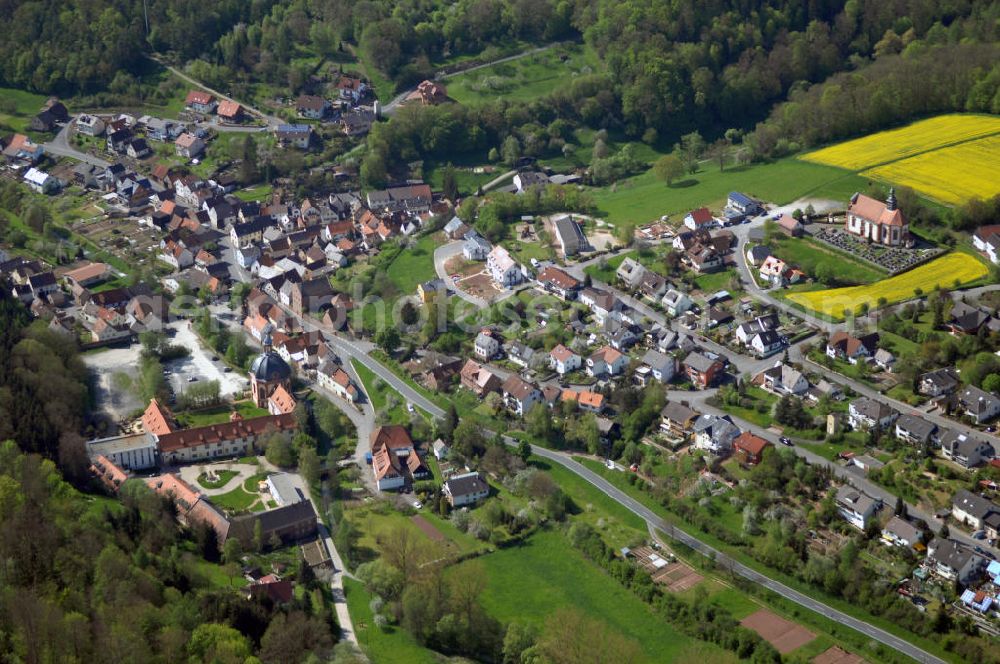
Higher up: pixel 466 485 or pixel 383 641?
pixel 466 485

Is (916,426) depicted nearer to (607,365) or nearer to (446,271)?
(607,365)

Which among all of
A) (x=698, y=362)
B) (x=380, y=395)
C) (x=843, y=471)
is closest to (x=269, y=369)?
(x=380, y=395)

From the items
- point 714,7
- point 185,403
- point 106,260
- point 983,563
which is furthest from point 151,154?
point 983,563

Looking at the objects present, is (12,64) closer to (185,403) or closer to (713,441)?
(185,403)

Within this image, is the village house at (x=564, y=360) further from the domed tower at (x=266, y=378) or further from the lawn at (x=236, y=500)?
the lawn at (x=236, y=500)

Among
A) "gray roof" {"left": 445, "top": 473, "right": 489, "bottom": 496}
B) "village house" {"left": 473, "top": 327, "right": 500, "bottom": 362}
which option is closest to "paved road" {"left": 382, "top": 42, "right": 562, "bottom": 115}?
"village house" {"left": 473, "top": 327, "right": 500, "bottom": 362}

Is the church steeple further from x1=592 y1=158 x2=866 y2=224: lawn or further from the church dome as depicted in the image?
the church dome
